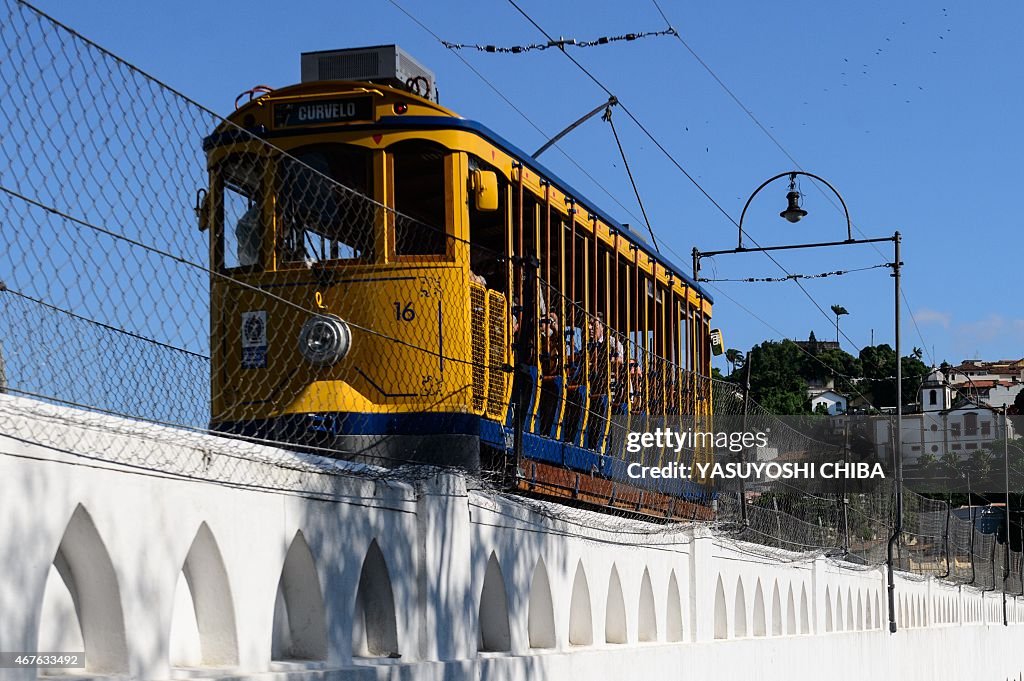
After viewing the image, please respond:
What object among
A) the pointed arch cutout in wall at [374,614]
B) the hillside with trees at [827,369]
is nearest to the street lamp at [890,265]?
the pointed arch cutout in wall at [374,614]

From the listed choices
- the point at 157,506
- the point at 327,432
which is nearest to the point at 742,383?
the point at 327,432

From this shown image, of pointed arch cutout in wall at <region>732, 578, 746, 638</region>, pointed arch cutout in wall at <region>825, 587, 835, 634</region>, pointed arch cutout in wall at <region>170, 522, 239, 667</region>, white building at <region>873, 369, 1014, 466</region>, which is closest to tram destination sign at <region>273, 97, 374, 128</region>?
pointed arch cutout in wall at <region>170, 522, 239, 667</region>

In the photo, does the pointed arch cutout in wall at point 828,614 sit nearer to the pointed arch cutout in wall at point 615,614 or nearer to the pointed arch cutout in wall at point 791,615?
the pointed arch cutout in wall at point 791,615

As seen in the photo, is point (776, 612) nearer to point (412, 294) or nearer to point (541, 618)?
point (541, 618)

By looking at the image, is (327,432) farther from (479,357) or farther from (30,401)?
(30,401)

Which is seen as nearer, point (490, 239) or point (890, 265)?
point (490, 239)

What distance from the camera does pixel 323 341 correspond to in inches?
502

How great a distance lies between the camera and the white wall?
22.5ft

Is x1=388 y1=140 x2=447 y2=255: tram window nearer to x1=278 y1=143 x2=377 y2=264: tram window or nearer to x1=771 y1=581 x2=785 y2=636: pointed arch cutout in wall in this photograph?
x1=278 y1=143 x2=377 y2=264: tram window

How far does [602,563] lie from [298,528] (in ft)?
20.2

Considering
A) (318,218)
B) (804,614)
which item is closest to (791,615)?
(804,614)

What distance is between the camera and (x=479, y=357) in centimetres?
1352

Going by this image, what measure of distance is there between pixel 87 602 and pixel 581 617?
7.48 m

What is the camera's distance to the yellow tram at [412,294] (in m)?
12.1
